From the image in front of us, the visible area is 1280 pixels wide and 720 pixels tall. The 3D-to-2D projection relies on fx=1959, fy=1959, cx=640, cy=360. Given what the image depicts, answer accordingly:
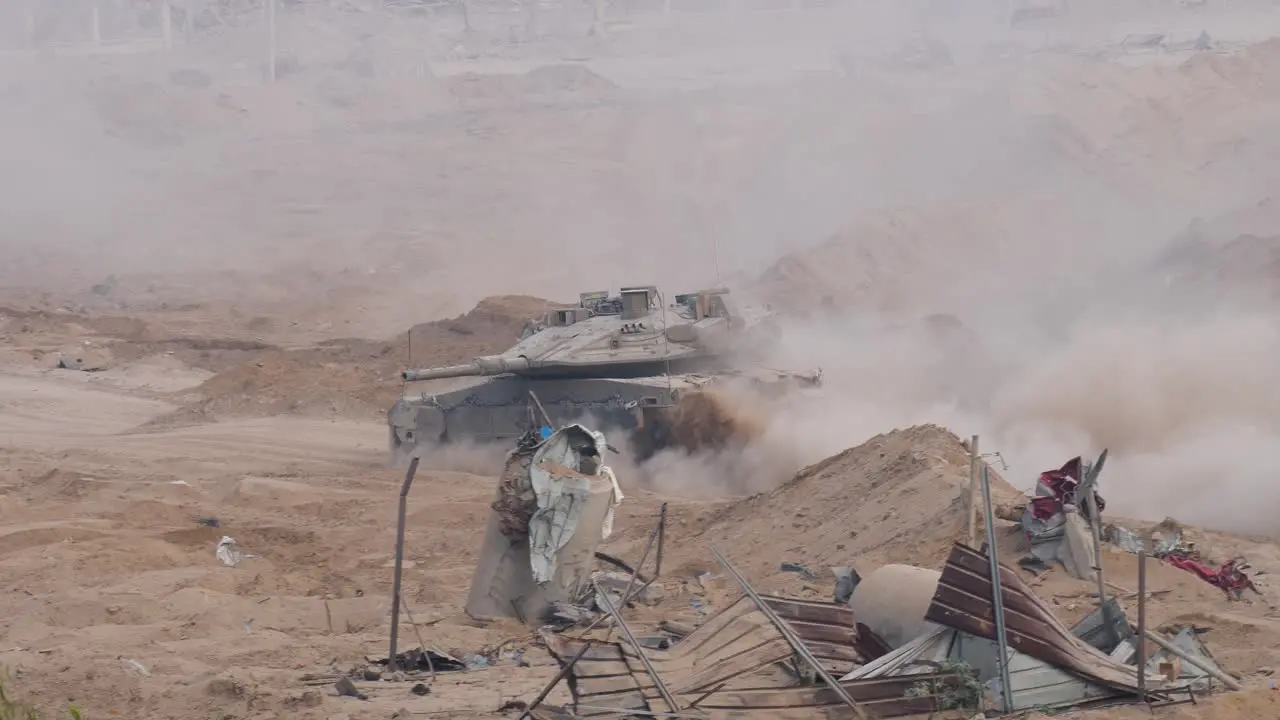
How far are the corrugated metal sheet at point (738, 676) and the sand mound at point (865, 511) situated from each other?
3.30 meters

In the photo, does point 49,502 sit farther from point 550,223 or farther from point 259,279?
point 550,223

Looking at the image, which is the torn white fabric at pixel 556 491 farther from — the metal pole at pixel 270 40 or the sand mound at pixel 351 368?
the metal pole at pixel 270 40

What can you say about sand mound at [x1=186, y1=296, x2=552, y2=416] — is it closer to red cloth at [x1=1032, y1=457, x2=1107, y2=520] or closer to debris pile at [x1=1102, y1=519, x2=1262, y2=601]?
debris pile at [x1=1102, y1=519, x2=1262, y2=601]

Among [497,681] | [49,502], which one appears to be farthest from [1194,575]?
[49,502]

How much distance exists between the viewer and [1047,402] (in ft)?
64.5

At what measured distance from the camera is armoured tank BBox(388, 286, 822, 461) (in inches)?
758

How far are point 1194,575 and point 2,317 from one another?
25263 mm

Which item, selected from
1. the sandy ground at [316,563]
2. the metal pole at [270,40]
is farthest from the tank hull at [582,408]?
the metal pole at [270,40]

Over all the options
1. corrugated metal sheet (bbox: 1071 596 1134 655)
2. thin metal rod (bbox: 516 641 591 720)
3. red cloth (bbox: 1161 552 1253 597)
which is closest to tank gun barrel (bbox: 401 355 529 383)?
red cloth (bbox: 1161 552 1253 597)

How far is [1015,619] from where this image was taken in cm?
809

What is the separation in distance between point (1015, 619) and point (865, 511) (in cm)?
563

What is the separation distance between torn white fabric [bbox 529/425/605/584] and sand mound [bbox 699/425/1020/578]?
2022 millimetres

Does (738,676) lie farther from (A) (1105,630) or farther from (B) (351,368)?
(B) (351,368)

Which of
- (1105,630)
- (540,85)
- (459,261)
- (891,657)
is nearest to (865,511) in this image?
(1105,630)
